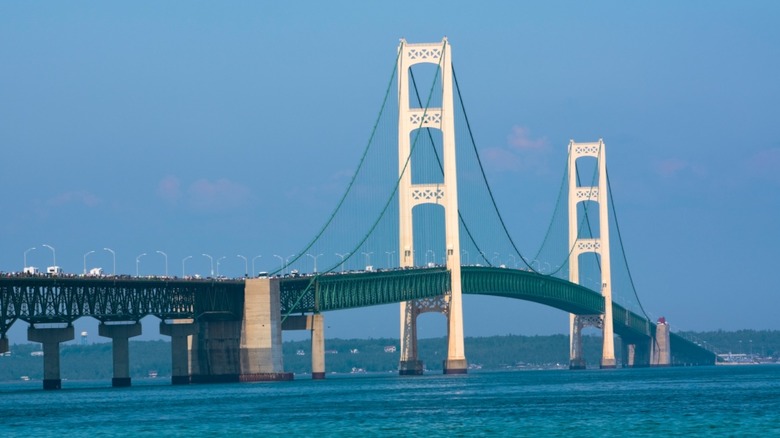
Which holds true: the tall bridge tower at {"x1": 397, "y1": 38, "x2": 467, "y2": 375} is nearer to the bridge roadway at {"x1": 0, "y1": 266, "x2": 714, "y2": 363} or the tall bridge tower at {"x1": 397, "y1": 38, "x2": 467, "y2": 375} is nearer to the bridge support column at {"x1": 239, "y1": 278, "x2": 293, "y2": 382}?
the bridge roadway at {"x1": 0, "y1": 266, "x2": 714, "y2": 363}

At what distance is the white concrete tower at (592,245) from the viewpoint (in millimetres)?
190500

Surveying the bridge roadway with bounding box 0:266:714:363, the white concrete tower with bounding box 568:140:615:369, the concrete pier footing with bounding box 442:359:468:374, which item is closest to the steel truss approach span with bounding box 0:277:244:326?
the bridge roadway with bounding box 0:266:714:363

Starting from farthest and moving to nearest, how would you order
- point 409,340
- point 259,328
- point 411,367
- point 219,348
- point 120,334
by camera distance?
point 411,367 → point 409,340 → point 219,348 → point 259,328 → point 120,334

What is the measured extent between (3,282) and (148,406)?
811 inches

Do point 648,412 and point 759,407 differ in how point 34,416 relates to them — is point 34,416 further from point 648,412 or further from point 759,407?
point 759,407

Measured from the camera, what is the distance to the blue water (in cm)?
7144

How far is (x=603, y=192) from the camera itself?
193m

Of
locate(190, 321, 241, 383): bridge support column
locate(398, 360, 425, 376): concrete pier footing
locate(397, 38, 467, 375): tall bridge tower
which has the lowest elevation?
locate(398, 360, 425, 376): concrete pier footing

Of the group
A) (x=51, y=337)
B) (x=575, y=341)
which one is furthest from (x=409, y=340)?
(x=575, y=341)

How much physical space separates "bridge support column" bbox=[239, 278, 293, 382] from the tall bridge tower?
14086mm

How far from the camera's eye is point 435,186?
138 meters

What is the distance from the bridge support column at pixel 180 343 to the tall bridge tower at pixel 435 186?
1917 cm

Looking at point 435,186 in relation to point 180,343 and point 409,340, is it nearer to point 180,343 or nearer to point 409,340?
point 409,340

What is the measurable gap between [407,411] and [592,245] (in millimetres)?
111509
